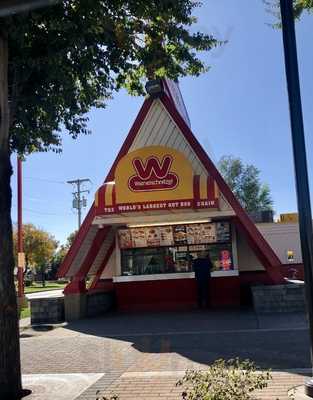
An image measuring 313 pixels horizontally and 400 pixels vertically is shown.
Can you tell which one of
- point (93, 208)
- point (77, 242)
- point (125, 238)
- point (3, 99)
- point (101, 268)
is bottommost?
point (101, 268)

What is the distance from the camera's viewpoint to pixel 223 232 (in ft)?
58.1

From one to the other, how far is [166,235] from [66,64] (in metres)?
10.6

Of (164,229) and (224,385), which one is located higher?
(164,229)

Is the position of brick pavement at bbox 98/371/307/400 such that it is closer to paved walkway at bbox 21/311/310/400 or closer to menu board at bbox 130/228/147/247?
paved walkway at bbox 21/311/310/400

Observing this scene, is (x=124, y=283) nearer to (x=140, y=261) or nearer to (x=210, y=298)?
(x=140, y=261)

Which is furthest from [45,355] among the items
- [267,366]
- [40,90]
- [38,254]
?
[38,254]

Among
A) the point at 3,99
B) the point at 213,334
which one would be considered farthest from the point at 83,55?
the point at 213,334

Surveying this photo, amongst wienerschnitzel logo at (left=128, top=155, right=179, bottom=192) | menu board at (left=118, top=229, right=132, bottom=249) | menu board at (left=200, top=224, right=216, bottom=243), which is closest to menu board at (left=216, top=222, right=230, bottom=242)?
menu board at (left=200, top=224, right=216, bottom=243)

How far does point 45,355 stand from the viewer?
1053 cm

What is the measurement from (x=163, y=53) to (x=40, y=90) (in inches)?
85.8

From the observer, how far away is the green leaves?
24.7ft

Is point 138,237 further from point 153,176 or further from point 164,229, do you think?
point 153,176

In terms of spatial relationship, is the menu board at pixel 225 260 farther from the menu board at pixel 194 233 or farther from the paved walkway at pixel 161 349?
the paved walkway at pixel 161 349

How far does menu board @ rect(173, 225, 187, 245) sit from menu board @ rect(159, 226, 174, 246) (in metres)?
0.14
